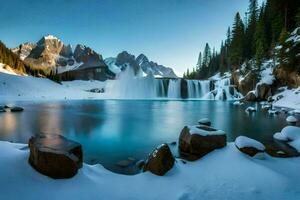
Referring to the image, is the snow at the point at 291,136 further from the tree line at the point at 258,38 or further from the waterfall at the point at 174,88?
the waterfall at the point at 174,88

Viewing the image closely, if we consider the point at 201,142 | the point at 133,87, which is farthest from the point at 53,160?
the point at 133,87

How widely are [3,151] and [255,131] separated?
14009 mm

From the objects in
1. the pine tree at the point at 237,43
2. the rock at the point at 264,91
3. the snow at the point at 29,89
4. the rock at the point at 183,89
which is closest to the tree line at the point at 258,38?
the pine tree at the point at 237,43

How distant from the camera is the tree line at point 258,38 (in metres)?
39.3

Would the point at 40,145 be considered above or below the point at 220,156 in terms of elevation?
above

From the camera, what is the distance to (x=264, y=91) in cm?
4241

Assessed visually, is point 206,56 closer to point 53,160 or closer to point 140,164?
point 140,164

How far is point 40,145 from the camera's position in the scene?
5.68m

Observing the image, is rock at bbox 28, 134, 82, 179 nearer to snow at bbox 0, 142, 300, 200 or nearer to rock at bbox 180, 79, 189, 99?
snow at bbox 0, 142, 300, 200

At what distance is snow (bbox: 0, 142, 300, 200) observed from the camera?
4802 mm

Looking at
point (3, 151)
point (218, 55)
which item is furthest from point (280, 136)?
point (218, 55)

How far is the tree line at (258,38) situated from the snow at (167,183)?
81.6ft

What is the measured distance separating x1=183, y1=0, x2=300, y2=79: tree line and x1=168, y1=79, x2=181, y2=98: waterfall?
18101mm

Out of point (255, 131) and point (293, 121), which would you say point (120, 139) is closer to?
point (255, 131)
